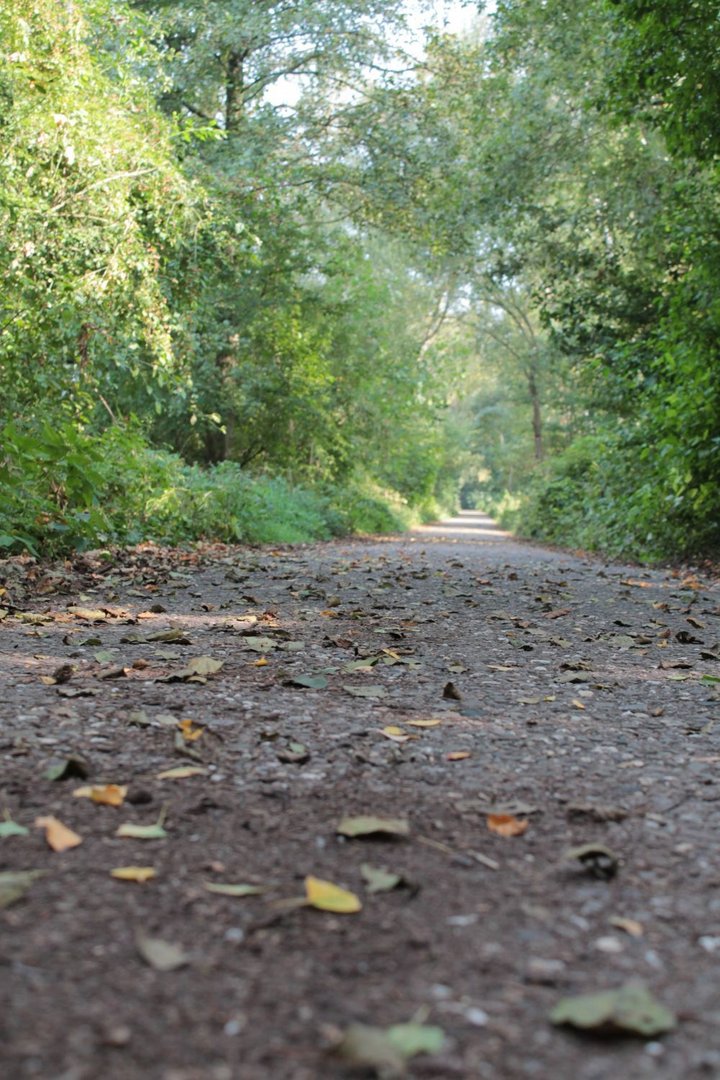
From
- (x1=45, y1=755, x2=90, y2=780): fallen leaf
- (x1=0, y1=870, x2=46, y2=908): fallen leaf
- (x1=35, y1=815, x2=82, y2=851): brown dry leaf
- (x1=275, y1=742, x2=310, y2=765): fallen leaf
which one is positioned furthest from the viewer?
(x1=275, y1=742, x2=310, y2=765): fallen leaf

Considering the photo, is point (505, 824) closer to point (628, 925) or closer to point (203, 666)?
point (628, 925)

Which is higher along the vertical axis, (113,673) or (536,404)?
(536,404)

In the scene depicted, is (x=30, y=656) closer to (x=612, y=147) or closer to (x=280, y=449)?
(x=612, y=147)

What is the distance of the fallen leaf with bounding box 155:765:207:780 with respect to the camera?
229 centimetres

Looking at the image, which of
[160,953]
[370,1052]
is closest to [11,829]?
[160,953]

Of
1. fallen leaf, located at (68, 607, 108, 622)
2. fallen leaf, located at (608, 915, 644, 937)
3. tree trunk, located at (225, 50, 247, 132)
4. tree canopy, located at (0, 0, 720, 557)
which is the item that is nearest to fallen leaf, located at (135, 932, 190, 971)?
fallen leaf, located at (608, 915, 644, 937)

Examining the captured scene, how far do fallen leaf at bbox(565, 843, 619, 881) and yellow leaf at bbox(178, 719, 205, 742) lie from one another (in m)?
1.19

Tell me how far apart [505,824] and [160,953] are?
93 cm

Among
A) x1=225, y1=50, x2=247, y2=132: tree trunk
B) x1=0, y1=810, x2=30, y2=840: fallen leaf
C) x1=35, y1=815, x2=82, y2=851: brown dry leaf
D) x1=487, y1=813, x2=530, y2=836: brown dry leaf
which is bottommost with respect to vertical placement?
x1=0, y1=810, x2=30, y2=840: fallen leaf

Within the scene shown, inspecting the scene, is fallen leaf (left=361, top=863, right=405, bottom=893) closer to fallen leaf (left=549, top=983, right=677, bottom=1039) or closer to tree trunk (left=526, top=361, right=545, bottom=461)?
fallen leaf (left=549, top=983, right=677, bottom=1039)

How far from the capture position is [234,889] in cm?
168

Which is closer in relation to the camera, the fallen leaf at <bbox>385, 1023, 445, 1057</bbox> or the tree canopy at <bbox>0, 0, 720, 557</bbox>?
the fallen leaf at <bbox>385, 1023, 445, 1057</bbox>

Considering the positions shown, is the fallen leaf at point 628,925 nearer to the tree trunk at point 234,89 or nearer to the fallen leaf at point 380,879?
the fallen leaf at point 380,879

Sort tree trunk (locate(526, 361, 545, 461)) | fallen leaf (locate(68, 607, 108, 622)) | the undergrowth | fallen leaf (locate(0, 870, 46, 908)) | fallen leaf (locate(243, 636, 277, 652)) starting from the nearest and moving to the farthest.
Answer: fallen leaf (locate(0, 870, 46, 908)), fallen leaf (locate(243, 636, 277, 652)), fallen leaf (locate(68, 607, 108, 622)), the undergrowth, tree trunk (locate(526, 361, 545, 461))
